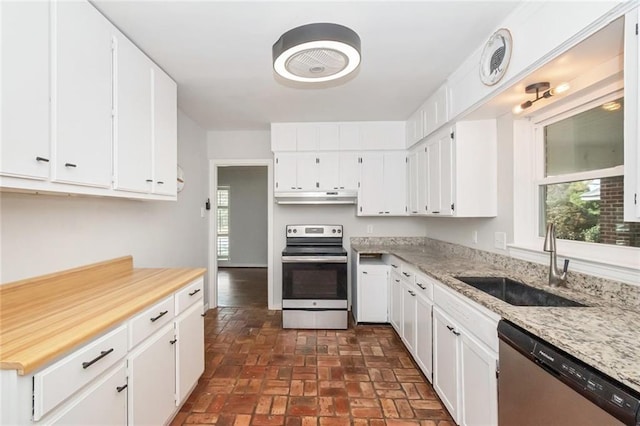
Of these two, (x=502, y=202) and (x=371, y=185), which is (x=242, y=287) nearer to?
(x=371, y=185)

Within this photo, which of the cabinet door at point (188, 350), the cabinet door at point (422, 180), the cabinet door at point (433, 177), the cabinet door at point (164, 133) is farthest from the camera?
the cabinet door at point (422, 180)

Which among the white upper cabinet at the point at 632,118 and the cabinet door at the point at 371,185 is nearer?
the white upper cabinet at the point at 632,118

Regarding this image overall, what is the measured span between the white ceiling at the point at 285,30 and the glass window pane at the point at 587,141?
2.55ft

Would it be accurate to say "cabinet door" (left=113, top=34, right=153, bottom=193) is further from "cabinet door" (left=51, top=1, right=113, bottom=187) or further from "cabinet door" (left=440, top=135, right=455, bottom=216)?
"cabinet door" (left=440, top=135, right=455, bottom=216)

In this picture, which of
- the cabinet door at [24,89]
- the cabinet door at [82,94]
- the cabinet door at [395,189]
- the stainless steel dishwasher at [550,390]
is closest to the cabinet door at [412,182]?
the cabinet door at [395,189]

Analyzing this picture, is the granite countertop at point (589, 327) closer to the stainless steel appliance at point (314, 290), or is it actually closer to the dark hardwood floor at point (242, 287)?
the stainless steel appliance at point (314, 290)

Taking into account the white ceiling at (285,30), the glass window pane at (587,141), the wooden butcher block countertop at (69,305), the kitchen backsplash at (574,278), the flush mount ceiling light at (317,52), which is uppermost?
the white ceiling at (285,30)

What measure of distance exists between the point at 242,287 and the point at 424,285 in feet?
12.5

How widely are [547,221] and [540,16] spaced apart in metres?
1.30

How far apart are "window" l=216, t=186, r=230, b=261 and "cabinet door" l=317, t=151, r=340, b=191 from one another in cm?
427

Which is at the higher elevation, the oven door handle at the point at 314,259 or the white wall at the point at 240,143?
the white wall at the point at 240,143

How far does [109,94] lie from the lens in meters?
1.63

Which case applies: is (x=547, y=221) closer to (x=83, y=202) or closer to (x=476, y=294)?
(x=476, y=294)

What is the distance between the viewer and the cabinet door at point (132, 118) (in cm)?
170
